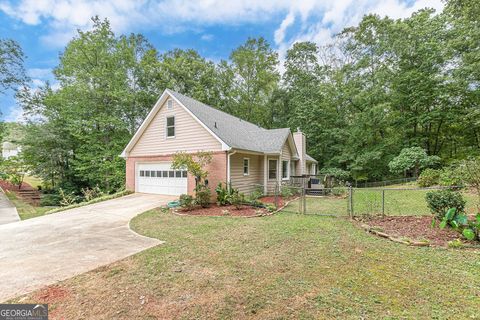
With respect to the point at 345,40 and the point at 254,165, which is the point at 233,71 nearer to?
the point at 345,40

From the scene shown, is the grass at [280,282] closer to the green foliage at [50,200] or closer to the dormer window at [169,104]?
the dormer window at [169,104]

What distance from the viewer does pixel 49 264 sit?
14.2 feet

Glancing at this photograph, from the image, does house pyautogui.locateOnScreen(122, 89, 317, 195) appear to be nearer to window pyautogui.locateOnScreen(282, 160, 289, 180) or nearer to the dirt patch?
window pyautogui.locateOnScreen(282, 160, 289, 180)

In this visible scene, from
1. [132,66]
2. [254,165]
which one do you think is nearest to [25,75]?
[132,66]

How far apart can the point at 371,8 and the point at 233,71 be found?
15.5 meters

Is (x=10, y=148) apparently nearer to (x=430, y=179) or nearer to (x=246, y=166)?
(x=246, y=166)

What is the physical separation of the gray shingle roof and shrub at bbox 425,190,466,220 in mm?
7561

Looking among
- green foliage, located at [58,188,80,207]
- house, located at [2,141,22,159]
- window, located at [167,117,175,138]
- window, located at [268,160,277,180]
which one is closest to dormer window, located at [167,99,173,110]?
window, located at [167,117,175,138]

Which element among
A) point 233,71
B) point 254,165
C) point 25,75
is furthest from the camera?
point 233,71

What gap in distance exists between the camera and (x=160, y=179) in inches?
518

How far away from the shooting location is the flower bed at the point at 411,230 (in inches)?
206

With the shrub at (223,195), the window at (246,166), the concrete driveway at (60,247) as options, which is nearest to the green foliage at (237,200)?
the shrub at (223,195)

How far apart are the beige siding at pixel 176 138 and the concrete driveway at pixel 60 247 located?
15.3 ft

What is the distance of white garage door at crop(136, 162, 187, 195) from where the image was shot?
489 inches
